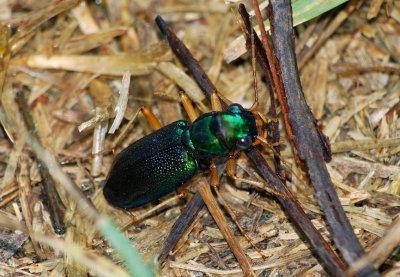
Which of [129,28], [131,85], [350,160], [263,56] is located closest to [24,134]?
[131,85]

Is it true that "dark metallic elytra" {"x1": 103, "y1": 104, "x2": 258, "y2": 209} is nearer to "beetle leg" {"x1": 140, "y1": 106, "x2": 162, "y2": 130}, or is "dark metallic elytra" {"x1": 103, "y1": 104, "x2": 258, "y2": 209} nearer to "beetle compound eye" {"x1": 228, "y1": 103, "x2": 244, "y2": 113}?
"beetle compound eye" {"x1": 228, "y1": 103, "x2": 244, "y2": 113}

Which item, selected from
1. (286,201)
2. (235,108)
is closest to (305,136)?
(286,201)

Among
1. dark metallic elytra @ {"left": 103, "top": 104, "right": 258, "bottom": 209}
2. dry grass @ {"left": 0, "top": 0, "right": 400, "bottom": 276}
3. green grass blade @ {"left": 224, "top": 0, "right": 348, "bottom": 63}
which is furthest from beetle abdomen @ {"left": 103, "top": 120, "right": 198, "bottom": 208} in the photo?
green grass blade @ {"left": 224, "top": 0, "right": 348, "bottom": 63}

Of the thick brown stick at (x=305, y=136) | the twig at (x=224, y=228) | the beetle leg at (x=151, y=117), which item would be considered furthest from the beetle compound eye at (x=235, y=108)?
the beetle leg at (x=151, y=117)

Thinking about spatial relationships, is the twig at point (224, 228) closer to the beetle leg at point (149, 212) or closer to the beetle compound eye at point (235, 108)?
the beetle leg at point (149, 212)

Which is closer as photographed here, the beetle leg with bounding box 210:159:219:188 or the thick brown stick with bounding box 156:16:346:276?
the thick brown stick with bounding box 156:16:346:276

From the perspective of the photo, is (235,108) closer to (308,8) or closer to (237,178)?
(237,178)
